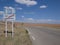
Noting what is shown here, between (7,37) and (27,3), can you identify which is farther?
(7,37)

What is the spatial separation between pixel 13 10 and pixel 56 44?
2122mm

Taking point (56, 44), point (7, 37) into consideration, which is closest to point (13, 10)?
point (7, 37)

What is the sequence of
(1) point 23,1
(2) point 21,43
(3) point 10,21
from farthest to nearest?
(3) point 10,21, (1) point 23,1, (2) point 21,43

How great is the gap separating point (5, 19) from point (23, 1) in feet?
3.69

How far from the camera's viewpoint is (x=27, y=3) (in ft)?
25.3

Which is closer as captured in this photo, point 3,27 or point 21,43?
point 21,43

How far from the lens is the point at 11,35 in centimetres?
853

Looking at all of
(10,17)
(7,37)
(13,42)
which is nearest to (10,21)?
(10,17)

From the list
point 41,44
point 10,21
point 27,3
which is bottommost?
point 41,44

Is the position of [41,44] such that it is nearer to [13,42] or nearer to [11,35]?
[13,42]

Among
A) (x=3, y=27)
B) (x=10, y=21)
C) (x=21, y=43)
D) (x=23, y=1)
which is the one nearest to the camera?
(x=21, y=43)

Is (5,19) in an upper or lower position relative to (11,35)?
upper

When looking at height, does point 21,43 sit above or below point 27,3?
below

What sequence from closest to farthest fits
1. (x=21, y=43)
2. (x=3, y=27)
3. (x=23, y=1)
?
(x=21, y=43)
(x=23, y=1)
(x=3, y=27)
